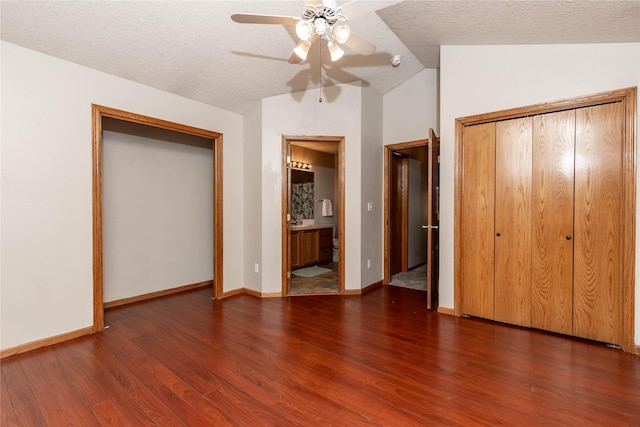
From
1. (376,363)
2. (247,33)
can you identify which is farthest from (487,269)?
(247,33)

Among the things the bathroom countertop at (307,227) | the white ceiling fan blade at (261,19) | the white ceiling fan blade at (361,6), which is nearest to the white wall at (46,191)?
the white ceiling fan blade at (261,19)

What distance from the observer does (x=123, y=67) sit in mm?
2799

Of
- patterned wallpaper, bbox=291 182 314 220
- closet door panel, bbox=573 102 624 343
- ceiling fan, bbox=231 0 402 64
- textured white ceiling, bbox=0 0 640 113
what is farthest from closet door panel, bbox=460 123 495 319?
patterned wallpaper, bbox=291 182 314 220

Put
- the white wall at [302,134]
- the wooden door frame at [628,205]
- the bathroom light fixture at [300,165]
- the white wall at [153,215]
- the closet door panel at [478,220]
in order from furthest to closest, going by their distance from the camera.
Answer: the bathroom light fixture at [300,165] < the white wall at [302,134] < the white wall at [153,215] < the closet door panel at [478,220] < the wooden door frame at [628,205]

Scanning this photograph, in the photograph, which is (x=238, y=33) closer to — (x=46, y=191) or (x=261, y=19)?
(x=261, y=19)

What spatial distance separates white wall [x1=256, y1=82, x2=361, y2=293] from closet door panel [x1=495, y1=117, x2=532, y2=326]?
5.34ft

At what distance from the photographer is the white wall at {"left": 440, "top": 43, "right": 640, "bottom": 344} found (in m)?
2.45

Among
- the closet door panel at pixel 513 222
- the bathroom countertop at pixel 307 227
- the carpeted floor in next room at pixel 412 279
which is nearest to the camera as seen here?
the closet door panel at pixel 513 222

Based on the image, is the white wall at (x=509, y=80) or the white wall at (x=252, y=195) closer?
the white wall at (x=509, y=80)

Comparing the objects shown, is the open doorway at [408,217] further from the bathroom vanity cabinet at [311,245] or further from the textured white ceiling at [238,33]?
the bathroom vanity cabinet at [311,245]

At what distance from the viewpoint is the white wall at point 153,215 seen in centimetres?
362

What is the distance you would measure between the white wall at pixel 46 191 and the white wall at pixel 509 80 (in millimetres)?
3260

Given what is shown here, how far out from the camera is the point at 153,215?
399 centimetres

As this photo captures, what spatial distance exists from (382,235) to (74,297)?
11.9 ft
